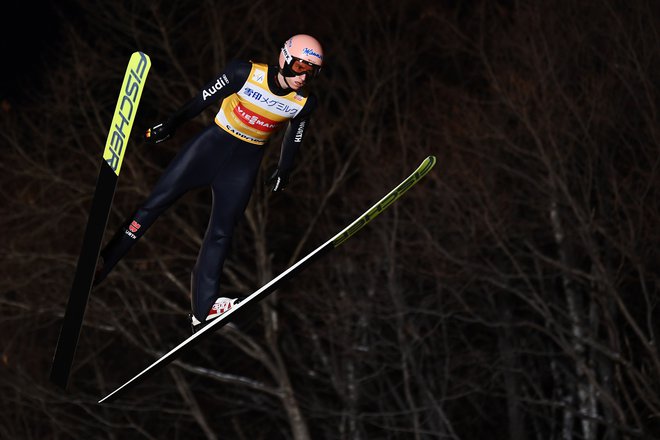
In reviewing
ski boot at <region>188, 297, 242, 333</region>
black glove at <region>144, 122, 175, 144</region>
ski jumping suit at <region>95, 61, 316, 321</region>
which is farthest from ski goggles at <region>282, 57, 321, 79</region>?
ski boot at <region>188, 297, 242, 333</region>

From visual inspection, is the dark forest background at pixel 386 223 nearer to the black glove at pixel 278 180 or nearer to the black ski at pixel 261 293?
the black ski at pixel 261 293

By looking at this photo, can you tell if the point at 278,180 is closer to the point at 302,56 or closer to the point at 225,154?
the point at 225,154

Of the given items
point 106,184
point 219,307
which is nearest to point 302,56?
point 106,184

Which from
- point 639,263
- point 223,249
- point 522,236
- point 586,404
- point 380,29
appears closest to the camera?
point 223,249

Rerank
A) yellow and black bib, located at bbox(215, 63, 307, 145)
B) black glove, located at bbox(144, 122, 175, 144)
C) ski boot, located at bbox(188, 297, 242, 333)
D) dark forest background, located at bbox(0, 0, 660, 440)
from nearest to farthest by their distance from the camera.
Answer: black glove, located at bbox(144, 122, 175, 144), yellow and black bib, located at bbox(215, 63, 307, 145), ski boot, located at bbox(188, 297, 242, 333), dark forest background, located at bbox(0, 0, 660, 440)

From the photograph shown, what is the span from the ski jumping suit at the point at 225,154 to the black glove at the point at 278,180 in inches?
0.9

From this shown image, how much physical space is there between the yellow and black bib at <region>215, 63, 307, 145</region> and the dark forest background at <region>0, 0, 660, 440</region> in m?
8.93

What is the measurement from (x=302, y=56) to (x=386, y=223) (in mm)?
12098

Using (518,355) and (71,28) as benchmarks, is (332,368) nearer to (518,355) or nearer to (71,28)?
(518,355)

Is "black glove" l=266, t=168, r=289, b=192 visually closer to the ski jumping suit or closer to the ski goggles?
the ski jumping suit

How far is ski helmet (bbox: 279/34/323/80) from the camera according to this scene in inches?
228

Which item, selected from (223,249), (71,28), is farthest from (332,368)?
(223,249)

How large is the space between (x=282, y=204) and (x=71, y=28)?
14.4 ft

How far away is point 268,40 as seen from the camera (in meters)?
17.4
